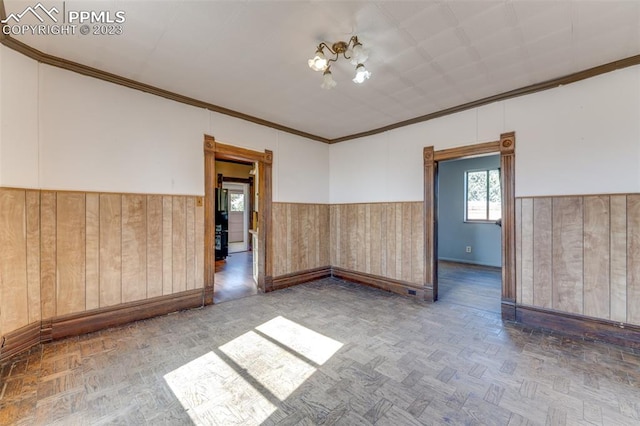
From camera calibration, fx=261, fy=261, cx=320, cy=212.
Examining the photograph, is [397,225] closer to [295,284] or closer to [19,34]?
[295,284]

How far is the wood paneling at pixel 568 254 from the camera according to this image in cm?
275

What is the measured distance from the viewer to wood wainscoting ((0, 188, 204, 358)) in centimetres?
227

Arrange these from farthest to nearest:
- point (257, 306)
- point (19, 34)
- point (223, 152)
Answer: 1. point (223, 152)
2. point (257, 306)
3. point (19, 34)

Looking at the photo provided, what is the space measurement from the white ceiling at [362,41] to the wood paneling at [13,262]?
142 cm

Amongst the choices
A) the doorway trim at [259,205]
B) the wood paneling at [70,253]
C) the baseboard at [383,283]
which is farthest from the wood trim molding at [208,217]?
the baseboard at [383,283]

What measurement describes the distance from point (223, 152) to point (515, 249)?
4042 millimetres

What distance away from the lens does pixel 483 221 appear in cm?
624

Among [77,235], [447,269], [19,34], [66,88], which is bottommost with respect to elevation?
[447,269]

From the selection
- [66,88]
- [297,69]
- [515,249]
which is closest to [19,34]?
[66,88]

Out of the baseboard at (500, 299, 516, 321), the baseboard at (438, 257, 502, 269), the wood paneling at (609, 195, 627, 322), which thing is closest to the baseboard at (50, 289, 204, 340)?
the baseboard at (500, 299, 516, 321)

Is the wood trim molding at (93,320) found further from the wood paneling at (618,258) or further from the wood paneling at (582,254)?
the wood paneling at (618,258)

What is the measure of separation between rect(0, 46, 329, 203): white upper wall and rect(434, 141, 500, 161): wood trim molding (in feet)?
9.73

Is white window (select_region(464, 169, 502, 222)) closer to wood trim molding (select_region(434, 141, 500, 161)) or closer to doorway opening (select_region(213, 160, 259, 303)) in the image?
wood trim molding (select_region(434, 141, 500, 161))

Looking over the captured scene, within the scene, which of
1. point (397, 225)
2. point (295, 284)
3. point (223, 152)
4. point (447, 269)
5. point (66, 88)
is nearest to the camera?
point (66, 88)
